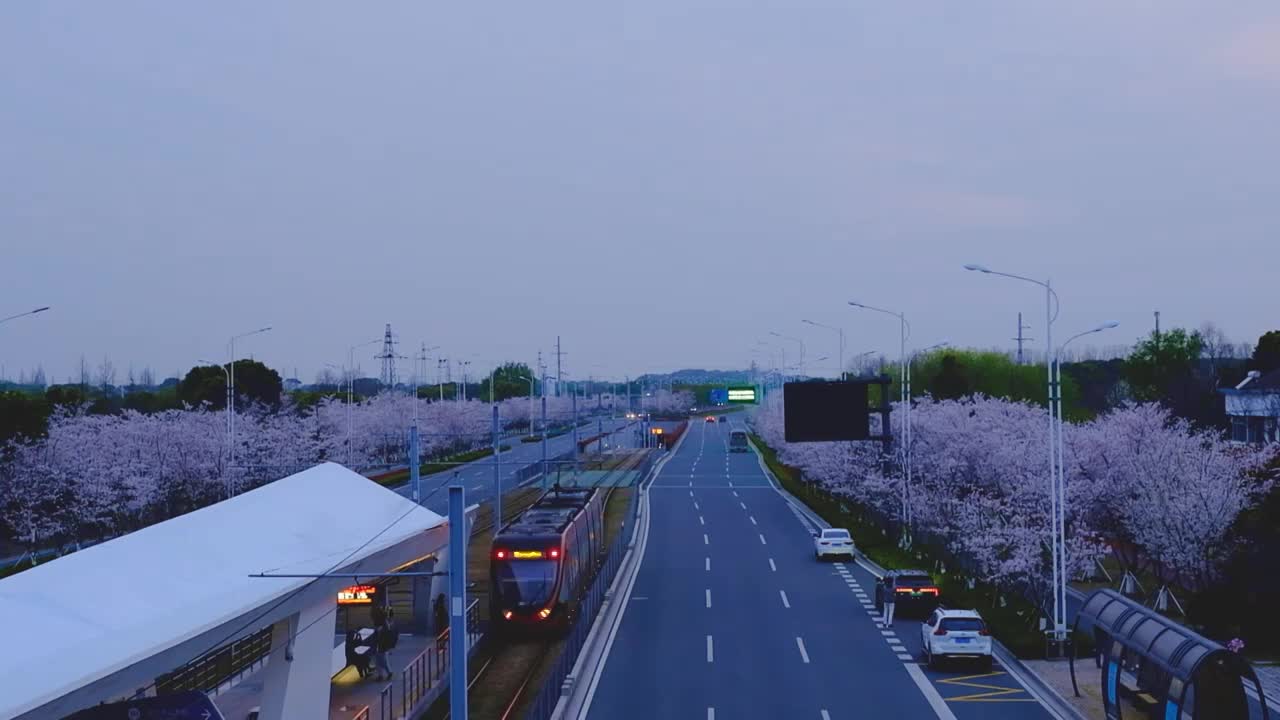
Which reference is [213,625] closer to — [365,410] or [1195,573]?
[1195,573]

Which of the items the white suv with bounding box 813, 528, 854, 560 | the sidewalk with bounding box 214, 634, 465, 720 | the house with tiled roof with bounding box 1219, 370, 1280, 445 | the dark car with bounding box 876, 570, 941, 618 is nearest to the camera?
the sidewalk with bounding box 214, 634, 465, 720

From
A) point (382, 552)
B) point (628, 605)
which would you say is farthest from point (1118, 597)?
point (628, 605)

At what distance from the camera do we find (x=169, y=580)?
15.8 meters

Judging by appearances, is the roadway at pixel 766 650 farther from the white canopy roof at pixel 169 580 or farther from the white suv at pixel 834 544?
the white canopy roof at pixel 169 580

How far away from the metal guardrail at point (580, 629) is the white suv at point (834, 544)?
818 centimetres

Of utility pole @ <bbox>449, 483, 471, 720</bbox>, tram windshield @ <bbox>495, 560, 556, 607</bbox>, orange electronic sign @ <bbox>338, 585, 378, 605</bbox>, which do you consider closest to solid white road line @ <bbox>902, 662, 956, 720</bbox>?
tram windshield @ <bbox>495, 560, 556, 607</bbox>

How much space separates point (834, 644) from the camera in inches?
1156

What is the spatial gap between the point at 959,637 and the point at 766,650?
503 centimetres

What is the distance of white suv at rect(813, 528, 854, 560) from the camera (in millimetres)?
44812

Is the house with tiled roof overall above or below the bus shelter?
above

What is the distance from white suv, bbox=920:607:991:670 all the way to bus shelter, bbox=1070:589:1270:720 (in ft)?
9.85

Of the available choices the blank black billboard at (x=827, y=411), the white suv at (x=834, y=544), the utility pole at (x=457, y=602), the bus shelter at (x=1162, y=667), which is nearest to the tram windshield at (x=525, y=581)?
the blank black billboard at (x=827, y=411)

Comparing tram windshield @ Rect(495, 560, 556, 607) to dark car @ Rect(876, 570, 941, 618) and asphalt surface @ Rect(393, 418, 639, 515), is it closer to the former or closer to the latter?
dark car @ Rect(876, 570, 941, 618)

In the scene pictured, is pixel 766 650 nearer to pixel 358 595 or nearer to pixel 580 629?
pixel 580 629
